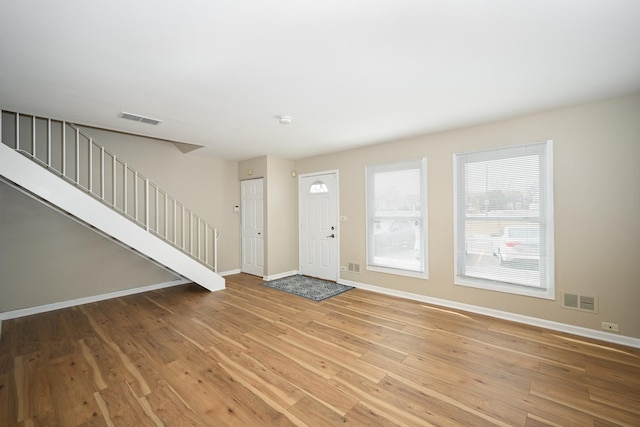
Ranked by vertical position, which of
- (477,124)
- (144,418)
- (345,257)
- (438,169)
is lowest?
(144,418)

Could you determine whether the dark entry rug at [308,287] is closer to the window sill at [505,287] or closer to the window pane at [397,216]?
the window pane at [397,216]

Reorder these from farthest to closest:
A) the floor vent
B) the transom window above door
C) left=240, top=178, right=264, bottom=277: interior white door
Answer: left=240, top=178, right=264, bottom=277: interior white door < the transom window above door < the floor vent

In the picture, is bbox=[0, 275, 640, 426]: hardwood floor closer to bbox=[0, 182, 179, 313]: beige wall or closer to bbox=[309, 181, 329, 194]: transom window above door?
bbox=[0, 182, 179, 313]: beige wall

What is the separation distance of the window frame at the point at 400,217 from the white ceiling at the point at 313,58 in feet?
3.29

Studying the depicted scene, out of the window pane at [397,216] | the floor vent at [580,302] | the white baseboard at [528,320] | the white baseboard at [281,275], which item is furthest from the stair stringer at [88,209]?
the floor vent at [580,302]

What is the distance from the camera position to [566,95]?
9.66 ft

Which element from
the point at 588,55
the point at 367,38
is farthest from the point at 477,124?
the point at 367,38

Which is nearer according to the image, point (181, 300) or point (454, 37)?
point (454, 37)

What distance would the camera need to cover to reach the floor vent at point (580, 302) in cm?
315

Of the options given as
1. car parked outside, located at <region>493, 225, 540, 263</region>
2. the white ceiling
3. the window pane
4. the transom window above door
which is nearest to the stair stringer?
the white ceiling

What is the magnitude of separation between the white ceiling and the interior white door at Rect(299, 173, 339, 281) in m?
2.21

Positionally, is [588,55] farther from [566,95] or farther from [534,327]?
[534,327]

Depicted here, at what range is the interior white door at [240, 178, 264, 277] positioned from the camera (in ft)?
19.8

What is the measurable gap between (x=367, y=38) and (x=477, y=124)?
2619mm
